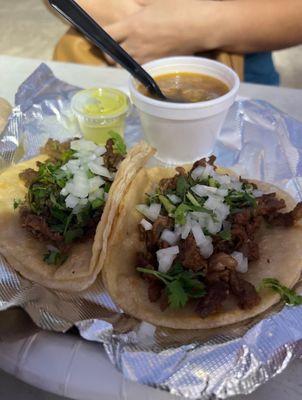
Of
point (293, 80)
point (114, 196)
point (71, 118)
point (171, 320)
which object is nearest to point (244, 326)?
point (171, 320)

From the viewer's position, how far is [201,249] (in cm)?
143

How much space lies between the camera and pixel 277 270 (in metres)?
1.44

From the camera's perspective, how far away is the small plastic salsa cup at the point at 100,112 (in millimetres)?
2055

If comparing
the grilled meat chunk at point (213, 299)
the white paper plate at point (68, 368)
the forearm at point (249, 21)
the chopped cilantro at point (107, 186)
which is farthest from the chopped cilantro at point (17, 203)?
the forearm at point (249, 21)

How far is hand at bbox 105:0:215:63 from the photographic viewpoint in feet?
8.26

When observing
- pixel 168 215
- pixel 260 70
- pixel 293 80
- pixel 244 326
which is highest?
pixel 168 215

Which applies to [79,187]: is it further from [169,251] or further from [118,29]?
[118,29]

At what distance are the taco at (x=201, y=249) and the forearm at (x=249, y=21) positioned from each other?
1.09m

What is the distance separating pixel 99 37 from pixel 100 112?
1.17ft

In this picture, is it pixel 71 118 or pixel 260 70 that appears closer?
pixel 71 118

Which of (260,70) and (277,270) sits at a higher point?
(277,270)

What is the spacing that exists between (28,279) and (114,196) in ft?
1.19

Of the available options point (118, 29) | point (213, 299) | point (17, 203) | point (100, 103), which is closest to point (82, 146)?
point (17, 203)

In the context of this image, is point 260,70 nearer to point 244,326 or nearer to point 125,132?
point 125,132
